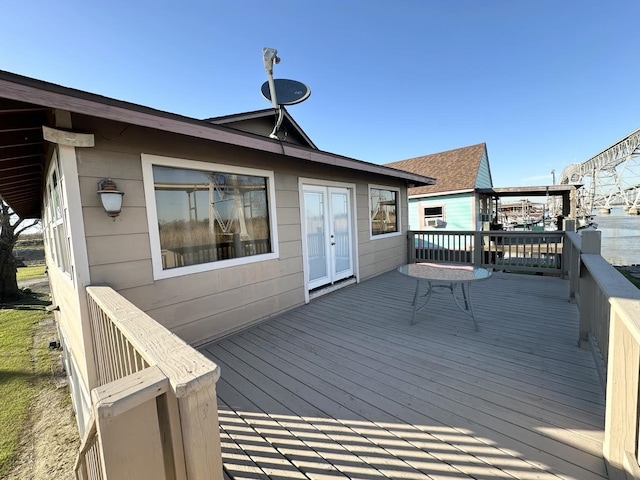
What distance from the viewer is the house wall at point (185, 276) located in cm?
246

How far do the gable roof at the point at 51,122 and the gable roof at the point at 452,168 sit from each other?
8629mm

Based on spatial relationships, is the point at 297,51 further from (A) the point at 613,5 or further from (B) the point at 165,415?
(B) the point at 165,415

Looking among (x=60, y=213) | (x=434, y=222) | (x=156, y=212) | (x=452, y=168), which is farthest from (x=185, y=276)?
(x=452, y=168)

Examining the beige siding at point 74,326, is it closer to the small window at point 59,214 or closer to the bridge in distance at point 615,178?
the small window at point 59,214

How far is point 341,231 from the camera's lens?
17.7 ft

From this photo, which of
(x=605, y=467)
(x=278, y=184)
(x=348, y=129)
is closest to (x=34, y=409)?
(x=278, y=184)

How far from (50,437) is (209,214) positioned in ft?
11.9

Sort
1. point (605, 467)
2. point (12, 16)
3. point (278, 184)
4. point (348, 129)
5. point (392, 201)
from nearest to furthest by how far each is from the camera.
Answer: point (605, 467) < point (12, 16) < point (278, 184) < point (392, 201) < point (348, 129)

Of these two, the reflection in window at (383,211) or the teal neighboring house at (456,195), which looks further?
the teal neighboring house at (456,195)

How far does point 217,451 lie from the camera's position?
2.69ft

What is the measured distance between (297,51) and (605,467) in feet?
29.5

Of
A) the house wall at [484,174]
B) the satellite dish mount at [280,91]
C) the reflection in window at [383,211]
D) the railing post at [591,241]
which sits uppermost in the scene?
the satellite dish mount at [280,91]

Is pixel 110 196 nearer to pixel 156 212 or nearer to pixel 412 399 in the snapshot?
pixel 156 212

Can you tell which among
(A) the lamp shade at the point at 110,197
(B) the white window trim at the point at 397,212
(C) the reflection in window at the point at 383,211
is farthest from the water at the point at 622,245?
(A) the lamp shade at the point at 110,197
